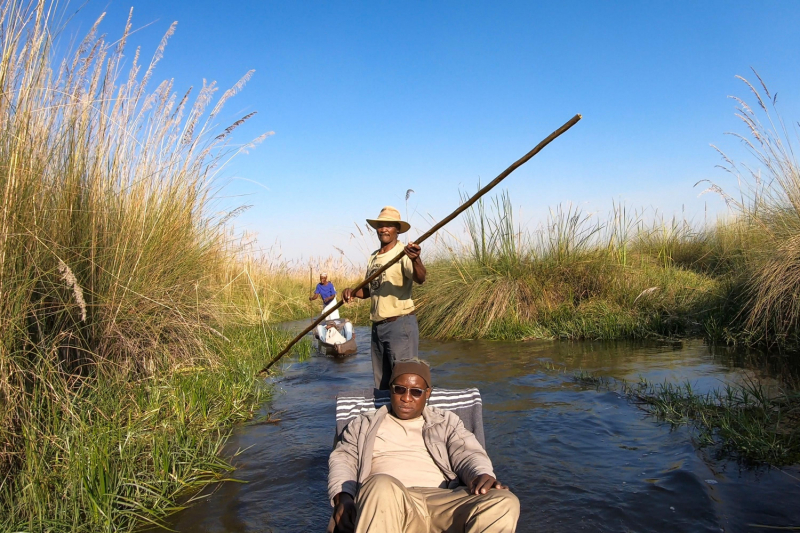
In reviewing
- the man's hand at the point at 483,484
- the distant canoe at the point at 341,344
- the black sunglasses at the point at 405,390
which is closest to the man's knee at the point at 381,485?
the man's hand at the point at 483,484

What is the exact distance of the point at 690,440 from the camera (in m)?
4.82

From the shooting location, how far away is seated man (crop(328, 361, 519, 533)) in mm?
2910

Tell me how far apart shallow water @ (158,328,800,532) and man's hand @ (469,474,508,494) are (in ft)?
2.46

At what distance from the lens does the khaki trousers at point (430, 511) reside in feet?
9.38

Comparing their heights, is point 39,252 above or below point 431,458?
above

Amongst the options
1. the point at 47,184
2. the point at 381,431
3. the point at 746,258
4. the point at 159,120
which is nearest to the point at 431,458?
the point at 381,431

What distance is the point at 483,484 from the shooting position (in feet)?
10.4

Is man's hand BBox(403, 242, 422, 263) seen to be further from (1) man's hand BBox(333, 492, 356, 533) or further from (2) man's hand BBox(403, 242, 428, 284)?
(1) man's hand BBox(333, 492, 356, 533)

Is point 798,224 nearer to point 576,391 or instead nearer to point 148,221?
point 576,391

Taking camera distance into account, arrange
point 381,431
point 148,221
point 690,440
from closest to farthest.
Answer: point 381,431 < point 690,440 < point 148,221

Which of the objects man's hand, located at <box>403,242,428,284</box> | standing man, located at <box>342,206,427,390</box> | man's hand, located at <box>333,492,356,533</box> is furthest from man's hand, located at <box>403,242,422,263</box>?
man's hand, located at <box>333,492,356,533</box>

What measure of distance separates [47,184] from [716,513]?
5.12 m

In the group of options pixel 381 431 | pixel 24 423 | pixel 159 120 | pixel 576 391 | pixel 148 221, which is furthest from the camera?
pixel 576 391

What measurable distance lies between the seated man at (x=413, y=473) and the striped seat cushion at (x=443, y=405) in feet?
0.77
